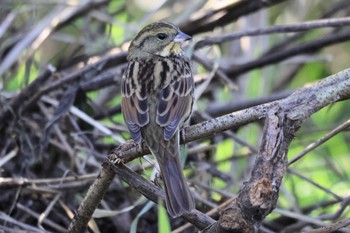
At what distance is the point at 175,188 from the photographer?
2.92 meters

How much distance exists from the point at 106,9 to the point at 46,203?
1.71m

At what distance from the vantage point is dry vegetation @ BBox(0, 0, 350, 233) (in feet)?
10.1

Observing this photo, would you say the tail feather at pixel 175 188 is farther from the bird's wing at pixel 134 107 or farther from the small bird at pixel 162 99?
the bird's wing at pixel 134 107

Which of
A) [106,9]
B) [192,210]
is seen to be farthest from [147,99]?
[106,9]

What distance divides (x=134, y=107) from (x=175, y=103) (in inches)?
6.7

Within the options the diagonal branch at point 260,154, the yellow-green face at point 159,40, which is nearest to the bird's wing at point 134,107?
the diagonal branch at point 260,154

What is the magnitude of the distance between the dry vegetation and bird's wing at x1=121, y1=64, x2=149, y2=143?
0.07 metres

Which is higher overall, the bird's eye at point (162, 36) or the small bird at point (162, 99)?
the bird's eye at point (162, 36)

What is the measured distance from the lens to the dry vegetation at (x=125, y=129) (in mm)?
3092

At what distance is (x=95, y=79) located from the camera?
14.3ft

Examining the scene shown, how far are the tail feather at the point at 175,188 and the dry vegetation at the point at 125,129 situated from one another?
60 mm

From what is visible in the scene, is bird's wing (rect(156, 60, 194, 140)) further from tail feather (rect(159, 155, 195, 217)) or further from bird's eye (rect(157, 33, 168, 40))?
bird's eye (rect(157, 33, 168, 40))

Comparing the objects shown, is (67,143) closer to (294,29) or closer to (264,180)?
(294,29)

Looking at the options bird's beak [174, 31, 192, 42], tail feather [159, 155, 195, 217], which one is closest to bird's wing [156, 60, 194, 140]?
tail feather [159, 155, 195, 217]
